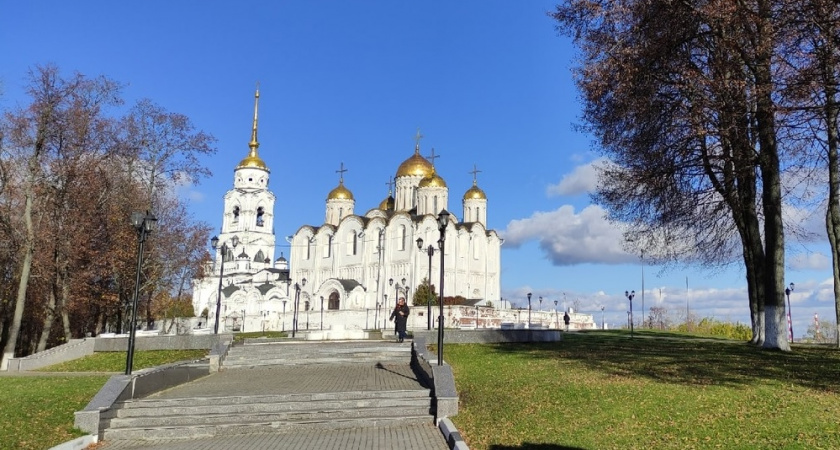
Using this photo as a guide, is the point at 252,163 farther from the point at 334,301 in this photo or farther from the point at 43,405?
the point at 43,405

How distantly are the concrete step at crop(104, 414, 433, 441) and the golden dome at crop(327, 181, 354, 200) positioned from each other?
215ft

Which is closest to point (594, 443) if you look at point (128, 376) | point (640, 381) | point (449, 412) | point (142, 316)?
point (449, 412)

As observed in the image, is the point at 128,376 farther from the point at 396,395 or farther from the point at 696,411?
the point at 696,411

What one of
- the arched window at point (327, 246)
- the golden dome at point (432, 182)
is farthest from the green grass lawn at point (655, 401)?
the arched window at point (327, 246)

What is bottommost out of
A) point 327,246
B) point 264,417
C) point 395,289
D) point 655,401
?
point 264,417

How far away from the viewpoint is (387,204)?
78438mm

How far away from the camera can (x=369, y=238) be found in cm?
6788

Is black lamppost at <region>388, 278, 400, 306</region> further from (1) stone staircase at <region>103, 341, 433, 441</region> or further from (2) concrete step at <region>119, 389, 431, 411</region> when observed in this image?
(2) concrete step at <region>119, 389, 431, 411</region>

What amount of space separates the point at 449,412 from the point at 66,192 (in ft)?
65.1

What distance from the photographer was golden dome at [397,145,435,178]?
7269 cm

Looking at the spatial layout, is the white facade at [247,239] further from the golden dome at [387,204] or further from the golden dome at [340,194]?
the golden dome at [387,204]

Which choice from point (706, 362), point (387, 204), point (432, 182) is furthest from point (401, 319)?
point (387, 204)

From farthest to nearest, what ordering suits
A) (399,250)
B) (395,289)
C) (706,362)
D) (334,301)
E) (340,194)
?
(340,194) → (334,301) → (399,250) → (395,289) → (706,362)

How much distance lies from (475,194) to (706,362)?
57940 mm
